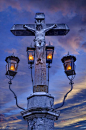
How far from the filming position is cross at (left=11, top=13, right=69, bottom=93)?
7348 mm

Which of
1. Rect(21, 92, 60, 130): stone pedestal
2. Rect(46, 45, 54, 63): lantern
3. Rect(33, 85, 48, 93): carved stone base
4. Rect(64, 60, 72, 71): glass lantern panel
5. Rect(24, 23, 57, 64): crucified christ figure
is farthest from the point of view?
Rect(46, 45, 54, 63): lantern

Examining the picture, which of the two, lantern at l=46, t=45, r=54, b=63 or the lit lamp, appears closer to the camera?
the lit lamp

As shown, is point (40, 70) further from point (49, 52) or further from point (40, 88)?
point (49, 52)

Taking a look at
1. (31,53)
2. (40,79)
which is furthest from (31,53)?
(40,79)

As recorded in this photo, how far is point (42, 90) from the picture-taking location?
23.4 ft

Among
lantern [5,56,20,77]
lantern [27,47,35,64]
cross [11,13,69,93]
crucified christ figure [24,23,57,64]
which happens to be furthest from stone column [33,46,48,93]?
lantern [5,56,20,77]

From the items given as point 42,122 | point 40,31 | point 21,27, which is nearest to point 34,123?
point 42,122

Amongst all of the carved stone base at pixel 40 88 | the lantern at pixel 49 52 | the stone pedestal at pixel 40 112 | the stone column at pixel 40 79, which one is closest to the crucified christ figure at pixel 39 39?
the stone column at pixel 40 79

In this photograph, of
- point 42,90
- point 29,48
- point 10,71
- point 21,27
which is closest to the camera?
point 42,90

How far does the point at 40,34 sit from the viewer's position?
8.49m

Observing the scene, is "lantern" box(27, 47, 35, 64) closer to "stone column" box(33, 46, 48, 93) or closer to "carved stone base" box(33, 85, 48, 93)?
"stone column" box(33, 46, 48, 93)

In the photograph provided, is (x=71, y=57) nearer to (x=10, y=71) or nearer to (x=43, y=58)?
(x=43, y=58)

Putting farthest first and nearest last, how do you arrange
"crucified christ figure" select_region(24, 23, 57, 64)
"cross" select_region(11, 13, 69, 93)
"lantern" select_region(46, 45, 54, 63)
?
"lantern" select_region(46, 45, 54, 63), "crucified christ figure" select_region(24, 23, 57, 64), "cross" select_region(11, 13, 69, 93)

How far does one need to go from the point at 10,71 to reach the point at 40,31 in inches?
106
